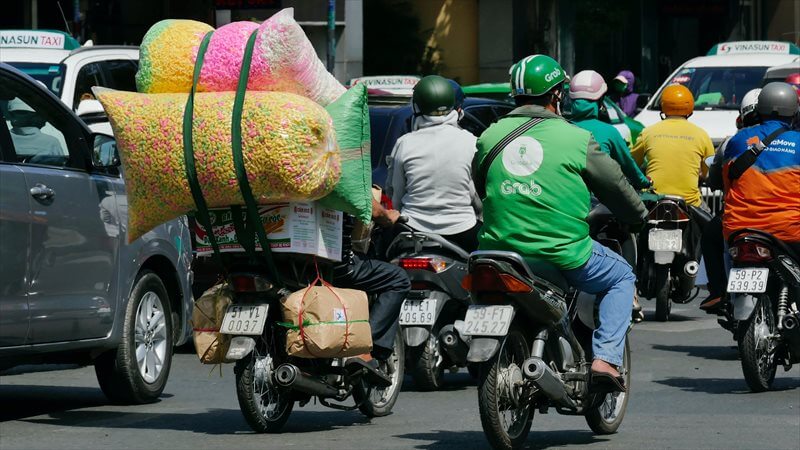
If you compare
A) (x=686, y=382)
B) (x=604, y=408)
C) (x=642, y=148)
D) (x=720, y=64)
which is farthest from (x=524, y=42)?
(x=604, y=408)

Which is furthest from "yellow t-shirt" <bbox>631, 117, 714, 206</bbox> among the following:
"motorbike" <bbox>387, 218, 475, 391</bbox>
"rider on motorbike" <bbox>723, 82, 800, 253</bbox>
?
"motorbike" <bbox>387, 218, 475, 391</bbox>

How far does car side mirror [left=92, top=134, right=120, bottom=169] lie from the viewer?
30.7 feet

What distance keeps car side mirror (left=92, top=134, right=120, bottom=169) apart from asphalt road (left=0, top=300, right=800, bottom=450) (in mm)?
1419

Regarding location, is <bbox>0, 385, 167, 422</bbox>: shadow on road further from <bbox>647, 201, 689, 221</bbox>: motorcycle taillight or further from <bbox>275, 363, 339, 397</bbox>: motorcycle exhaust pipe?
<bbox>647, 201, 689, 221</bbox>: motorcycle taillight

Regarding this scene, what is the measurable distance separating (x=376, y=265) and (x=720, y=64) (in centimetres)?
1399

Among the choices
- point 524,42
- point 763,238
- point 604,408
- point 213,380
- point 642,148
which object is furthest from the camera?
point 524,42

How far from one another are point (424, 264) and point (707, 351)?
335 centimetres

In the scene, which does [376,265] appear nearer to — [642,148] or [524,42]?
[642,148]

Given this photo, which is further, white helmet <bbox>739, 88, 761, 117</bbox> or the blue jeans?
white helmet <bbox>739, 88, 761, 117</bbox>

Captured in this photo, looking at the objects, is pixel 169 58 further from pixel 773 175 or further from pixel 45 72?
pixel 45 72

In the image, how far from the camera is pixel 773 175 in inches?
407

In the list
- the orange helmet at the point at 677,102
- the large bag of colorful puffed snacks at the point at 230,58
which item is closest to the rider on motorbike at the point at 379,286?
the large bag of colorful puffed snacks at the point at 230,58

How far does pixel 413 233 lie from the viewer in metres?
10.0

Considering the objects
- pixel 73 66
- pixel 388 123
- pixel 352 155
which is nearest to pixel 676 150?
pixel 388 123
